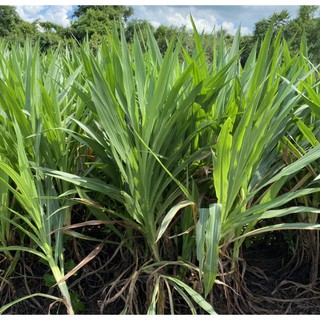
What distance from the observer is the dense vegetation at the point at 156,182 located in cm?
91

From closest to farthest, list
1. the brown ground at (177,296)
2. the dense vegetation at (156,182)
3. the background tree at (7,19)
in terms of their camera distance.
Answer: the dense vegetation at (156,182), the brown ground at (177,296), the background tree at (7,19)

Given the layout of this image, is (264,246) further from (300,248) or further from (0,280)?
(0,280)

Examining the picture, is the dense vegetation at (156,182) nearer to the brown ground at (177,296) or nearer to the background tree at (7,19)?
the brown ground at (177,296)

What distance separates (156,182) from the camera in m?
0.96

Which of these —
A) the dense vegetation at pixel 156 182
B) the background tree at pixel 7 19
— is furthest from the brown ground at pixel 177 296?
the background tree at pixel 7 19

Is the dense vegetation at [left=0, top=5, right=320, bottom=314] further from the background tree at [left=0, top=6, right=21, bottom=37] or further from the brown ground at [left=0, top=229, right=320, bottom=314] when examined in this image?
the background tree at [left=0, top=6, right=21, bottom=37]

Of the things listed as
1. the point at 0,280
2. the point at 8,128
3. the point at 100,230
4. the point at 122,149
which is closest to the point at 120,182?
the point at 122,149

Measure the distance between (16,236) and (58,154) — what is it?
0.29 meters

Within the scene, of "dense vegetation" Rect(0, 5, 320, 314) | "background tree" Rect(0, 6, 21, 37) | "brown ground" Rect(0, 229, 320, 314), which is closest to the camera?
"dense vegetation" Rect(0, 5, 320, 314)

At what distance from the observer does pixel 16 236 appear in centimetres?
117

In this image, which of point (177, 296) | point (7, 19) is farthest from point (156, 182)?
point (7, 19)

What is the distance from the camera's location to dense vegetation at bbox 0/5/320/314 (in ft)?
3.00

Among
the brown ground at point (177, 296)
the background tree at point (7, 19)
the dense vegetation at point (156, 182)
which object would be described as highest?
the background tree at point (7, 19)

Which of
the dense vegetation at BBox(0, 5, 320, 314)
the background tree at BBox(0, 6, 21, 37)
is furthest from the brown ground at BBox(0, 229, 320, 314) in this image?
the background tree at BBox(0, 6, 21, 37)
